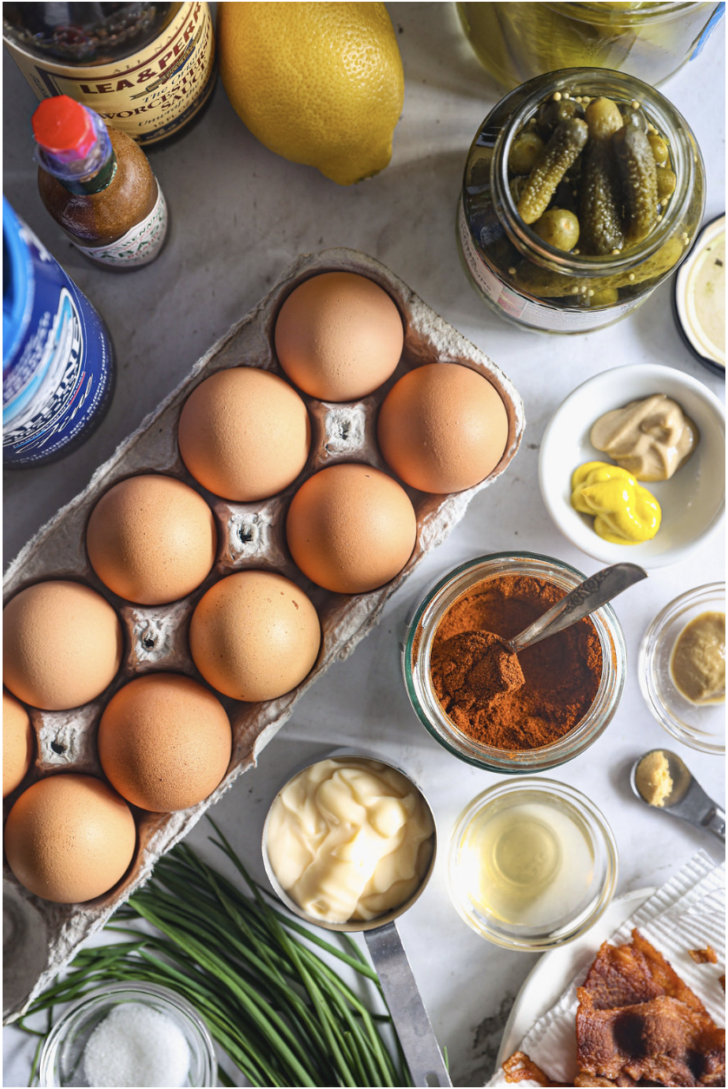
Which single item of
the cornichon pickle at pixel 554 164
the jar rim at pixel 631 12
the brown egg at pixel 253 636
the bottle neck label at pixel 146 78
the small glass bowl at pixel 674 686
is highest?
the bottle neck label at pixel 146 78

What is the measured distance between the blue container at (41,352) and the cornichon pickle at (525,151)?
51 centimetres

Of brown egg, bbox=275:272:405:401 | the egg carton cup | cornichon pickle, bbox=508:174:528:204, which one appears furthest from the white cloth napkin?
cornichon pickle, bbox=508:174:528:204

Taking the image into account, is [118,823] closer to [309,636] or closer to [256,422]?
[309,636]

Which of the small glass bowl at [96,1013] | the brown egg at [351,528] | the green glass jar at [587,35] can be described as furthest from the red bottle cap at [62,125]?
the small glass bowl at [96,1013]

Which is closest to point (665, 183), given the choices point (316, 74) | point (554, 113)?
point (554, 113)

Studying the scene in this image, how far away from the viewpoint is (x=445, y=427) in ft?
2.97

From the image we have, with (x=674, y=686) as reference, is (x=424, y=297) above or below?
above

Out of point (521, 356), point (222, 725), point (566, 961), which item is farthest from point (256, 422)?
point (566, 961)

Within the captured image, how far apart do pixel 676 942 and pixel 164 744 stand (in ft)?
A: 2.67

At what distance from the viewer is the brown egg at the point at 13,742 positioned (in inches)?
36.0

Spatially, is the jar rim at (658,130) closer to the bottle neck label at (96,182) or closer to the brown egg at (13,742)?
the bottle neck label at (96,182)

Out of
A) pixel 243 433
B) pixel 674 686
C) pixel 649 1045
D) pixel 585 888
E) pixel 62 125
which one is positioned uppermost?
pixel 62 125

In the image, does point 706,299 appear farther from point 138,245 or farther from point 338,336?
point 138,245

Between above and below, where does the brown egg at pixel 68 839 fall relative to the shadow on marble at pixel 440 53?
below
